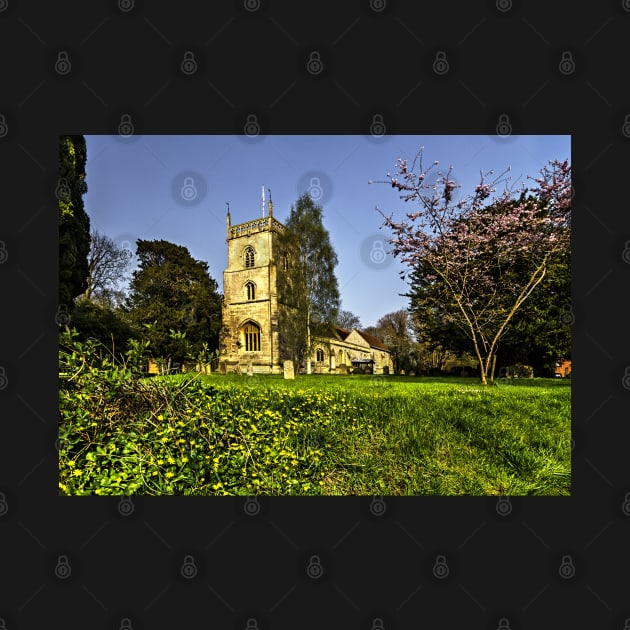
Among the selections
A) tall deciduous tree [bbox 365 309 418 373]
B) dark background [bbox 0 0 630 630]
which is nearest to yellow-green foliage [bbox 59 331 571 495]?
dark background [bbox 0 0 630 630]

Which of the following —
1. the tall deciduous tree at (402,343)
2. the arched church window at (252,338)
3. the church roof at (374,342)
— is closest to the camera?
the tall deciduous tree at (402,343)

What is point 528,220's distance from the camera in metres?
6.01

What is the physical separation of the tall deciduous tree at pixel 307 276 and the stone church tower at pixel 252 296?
117 cm

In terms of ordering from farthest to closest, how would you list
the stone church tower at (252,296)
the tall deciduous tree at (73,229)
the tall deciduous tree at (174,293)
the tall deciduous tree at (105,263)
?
the stone church tower at (252,296)
the tall deciduous tree at (174,293)
the tall deciduous tree at (105,263)
the tall deciduous tree at (73,229)

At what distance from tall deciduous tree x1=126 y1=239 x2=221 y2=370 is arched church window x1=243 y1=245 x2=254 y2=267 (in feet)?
8.04

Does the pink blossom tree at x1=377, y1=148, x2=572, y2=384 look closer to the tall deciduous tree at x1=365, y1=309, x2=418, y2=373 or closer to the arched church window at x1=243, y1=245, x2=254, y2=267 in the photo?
the tall deciduous tree at x1=365, y1=309, x2=418, y2=373

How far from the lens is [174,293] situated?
15.9 meters

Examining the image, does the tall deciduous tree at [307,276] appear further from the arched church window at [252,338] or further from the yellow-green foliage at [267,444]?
the yellow-green foliage at [267,444]

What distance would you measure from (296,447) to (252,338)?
1429cm

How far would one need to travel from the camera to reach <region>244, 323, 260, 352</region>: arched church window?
16.2 m
